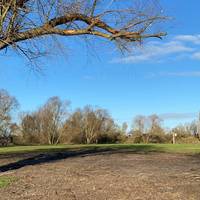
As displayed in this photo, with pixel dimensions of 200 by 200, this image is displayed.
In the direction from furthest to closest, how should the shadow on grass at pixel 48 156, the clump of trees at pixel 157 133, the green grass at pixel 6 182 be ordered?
the clump of trees at pixel 157 133
the shadow on grass at pixel 48 156
the green grass at pixel 6 182

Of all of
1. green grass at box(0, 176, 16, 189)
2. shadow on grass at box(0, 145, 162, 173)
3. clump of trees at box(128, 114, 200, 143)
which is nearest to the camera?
green grass at box(0, 176, 16, 189)

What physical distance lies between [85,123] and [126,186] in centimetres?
8088

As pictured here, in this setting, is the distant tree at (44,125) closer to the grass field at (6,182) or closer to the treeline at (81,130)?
the treeline at (81,130)

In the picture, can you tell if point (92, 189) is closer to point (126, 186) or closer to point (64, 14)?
point (126, 186)

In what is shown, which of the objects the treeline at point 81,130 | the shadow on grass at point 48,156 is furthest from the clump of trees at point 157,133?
the shadow on grass at point 48,156

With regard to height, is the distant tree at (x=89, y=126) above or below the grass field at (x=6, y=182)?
above

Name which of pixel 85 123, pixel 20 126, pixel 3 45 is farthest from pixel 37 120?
pixel 3 45

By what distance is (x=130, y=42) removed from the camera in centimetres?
1516

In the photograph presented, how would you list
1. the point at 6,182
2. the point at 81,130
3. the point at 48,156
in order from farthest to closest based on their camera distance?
the point at 81,130, the point at 48,156, the point at 6,182

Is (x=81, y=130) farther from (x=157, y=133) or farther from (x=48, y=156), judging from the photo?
(x=48, y=156)

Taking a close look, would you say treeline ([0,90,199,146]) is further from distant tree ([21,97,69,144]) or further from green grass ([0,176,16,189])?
green grass ([0,176,16,189])

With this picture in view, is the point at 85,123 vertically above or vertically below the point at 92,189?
above

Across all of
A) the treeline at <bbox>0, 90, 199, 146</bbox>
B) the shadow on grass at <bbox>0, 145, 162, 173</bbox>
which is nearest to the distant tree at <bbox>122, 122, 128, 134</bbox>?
the treeline at <bbox>0, 90, 199, 146</bbox>

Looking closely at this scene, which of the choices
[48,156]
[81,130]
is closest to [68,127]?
[81,130]
